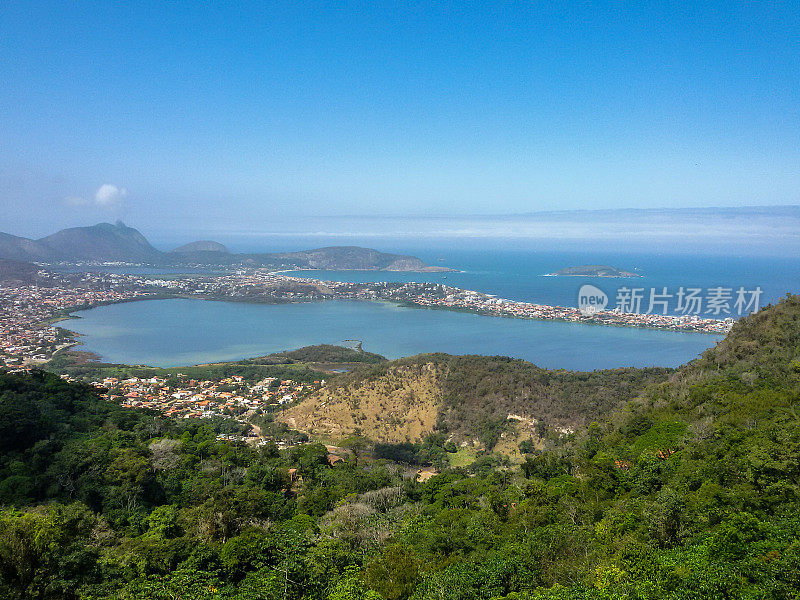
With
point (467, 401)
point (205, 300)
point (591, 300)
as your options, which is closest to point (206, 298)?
point (205, 300)

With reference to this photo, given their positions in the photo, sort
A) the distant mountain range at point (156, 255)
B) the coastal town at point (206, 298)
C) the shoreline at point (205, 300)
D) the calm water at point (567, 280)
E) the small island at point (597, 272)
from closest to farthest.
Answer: the shoreline at point (205, 300) < the coastal town at point (206, 298) < the calm water at point (567, 280) < the small island at point (597, 272) < the distant mountain range at point (156, 255)

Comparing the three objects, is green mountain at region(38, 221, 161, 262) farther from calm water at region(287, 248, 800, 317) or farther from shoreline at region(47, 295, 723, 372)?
shoreline at region(47, 295, 723, 372)

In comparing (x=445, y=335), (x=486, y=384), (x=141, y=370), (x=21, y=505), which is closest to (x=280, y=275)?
(x=445, y=335)

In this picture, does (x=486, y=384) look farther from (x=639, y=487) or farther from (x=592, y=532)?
(x=592, y=532)

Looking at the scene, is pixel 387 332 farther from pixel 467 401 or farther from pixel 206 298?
pixel 206 298

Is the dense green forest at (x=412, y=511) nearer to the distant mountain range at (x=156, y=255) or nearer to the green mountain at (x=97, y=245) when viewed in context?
the distant mountain range at (x=156, y=255)

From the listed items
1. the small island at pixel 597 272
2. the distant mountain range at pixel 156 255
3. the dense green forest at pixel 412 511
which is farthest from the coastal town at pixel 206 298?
the dense green forest at pixel 412 511
